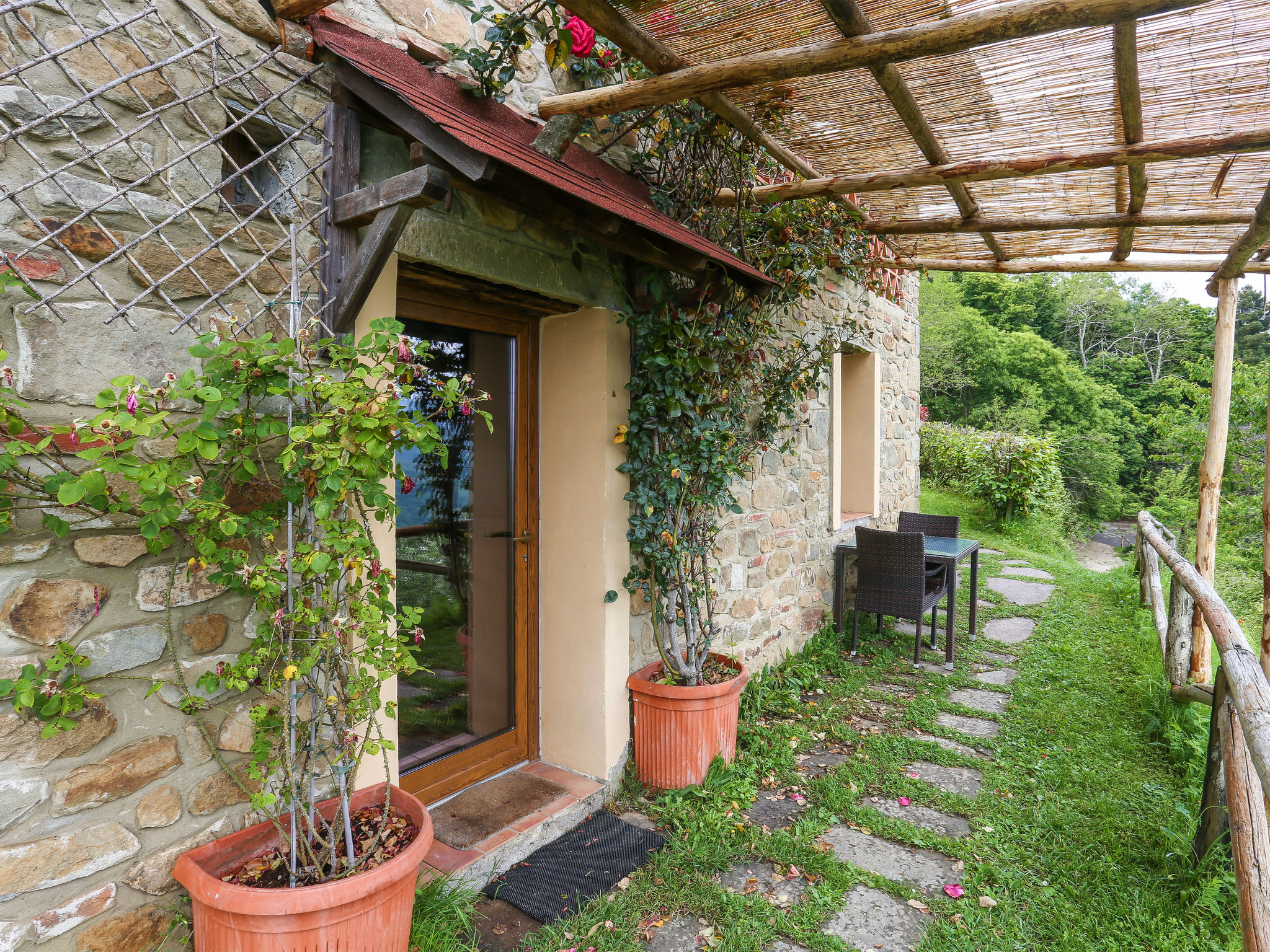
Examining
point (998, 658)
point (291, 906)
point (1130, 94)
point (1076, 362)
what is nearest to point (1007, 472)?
point (998, 658)

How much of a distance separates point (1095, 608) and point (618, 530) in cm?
557

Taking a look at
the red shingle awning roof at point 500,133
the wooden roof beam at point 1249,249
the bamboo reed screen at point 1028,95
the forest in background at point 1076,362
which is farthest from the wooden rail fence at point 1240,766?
the forest in background at point 1076,362

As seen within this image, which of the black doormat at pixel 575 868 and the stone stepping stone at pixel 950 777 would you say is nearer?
the black doormat at pixel 575 868

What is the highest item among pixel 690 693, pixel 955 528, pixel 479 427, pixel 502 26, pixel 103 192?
pixel 502 26

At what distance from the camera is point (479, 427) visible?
2879 millimetres

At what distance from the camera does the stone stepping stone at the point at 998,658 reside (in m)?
4.77

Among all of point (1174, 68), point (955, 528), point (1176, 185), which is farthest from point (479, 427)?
point (955, 528)

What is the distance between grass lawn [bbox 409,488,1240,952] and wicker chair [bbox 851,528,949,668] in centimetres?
42

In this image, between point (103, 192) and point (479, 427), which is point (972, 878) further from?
point (103, 192)

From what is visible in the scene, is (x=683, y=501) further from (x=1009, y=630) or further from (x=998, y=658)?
(x=1009, y=630)

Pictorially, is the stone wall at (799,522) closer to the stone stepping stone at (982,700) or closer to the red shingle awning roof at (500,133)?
the stone stepping stone at (982,700)

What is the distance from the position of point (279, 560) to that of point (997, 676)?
451cm

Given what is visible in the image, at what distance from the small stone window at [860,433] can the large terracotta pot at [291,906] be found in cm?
457

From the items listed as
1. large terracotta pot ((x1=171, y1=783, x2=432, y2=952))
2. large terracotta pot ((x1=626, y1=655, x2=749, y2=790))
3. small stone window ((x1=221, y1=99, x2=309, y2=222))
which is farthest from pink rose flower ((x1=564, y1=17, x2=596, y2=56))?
large terracotta pot ((x1=171, y1=783, x2=432, y2=952))
